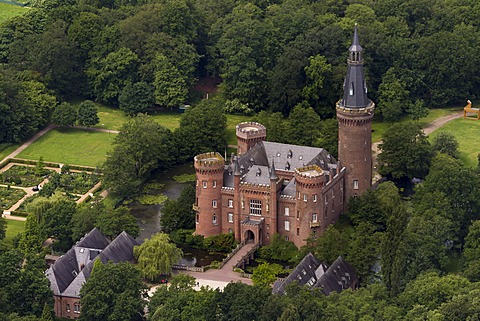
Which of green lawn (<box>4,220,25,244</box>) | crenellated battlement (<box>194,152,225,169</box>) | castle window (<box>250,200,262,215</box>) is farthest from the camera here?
green lawn (<box>4,220,25,244</box>)

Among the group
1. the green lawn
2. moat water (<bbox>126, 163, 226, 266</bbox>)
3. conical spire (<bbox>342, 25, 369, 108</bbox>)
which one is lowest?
moat water (<bbox>126, 163, 226, 266</bbox>)

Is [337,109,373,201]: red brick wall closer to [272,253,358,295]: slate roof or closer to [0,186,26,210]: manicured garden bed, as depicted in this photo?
[272,253,358,295]: slate roof

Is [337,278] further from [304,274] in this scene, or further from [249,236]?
[249,236]

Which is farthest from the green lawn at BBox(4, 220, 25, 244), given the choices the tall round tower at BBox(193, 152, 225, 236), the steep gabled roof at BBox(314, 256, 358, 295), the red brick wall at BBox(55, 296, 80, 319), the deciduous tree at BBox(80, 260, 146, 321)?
the steep gabled roof at BBox(314, 256, 358, 295)

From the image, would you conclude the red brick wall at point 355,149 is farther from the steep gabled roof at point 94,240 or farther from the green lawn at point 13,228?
the green lawn at point 13,228

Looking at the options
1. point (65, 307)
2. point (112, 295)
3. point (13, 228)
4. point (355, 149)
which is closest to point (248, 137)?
point (355, 149)

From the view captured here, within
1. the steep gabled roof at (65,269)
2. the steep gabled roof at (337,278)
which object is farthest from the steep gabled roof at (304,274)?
the steep gabled roof at (65,269)

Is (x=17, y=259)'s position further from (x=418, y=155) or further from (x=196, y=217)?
(x=418, y=155)
